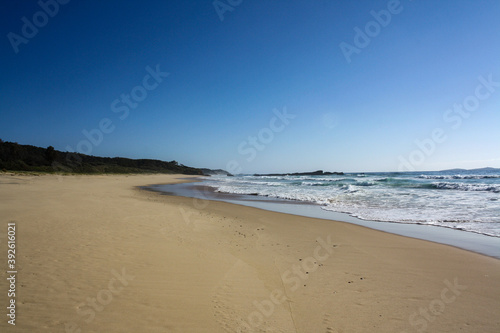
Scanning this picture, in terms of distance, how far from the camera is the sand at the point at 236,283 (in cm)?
315

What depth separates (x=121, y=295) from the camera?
357 cm

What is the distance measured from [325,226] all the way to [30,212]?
1034 centimetres

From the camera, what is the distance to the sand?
3154 millimetres

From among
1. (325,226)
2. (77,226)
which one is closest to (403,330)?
(325,226)

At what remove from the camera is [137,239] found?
633cm

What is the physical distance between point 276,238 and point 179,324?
472 cm

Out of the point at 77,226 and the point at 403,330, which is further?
the point at 77,226

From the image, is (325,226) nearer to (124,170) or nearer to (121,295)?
(121,295)

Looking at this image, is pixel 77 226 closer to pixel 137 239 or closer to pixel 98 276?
pixel 137 239

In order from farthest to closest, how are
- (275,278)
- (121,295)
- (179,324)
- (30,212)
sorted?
(30,212)
(275,278)
(121,295)
(179,324)

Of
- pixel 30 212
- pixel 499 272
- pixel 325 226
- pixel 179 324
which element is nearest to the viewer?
pixel 179 324

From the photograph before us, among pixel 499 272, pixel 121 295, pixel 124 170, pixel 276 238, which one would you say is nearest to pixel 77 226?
pixel 121 295

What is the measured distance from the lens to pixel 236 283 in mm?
4211

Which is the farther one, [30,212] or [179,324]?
[30,212]
